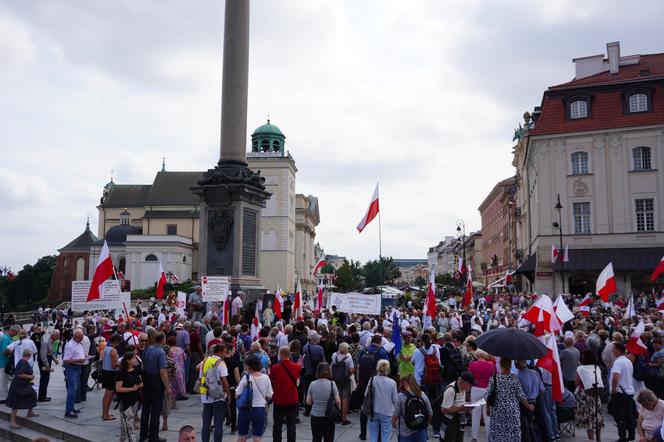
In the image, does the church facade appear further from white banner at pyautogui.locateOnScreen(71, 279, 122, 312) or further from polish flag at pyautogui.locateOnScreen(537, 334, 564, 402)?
polish flag at pyautogui.locateOnScreen(537, 334, 564, 402)

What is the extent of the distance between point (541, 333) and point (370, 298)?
6.40 metres

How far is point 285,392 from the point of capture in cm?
970

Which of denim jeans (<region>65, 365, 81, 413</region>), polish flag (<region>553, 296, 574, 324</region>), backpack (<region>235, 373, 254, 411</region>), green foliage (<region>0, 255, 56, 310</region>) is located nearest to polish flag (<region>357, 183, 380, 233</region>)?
polish flag (<region>553, 296, 574, 324</region>)

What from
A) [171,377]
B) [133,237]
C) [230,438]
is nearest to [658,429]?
[230,438]

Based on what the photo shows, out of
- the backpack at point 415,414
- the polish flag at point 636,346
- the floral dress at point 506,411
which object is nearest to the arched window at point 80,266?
the polish flag at point 636,346

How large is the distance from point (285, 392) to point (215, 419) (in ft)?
4.97

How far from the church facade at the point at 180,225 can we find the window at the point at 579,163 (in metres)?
47.0

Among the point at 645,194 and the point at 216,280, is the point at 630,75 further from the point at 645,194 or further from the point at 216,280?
the point at 216,280

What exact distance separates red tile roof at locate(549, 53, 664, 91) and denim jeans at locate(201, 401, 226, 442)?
41.4m

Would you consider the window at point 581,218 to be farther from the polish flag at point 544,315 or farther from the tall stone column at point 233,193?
the polish flag at point 544,315

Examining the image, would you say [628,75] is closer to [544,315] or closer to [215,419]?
[544,315]

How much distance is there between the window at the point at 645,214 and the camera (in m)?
43.2

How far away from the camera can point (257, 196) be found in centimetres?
2512

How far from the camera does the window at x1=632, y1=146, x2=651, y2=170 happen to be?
43594 mm
